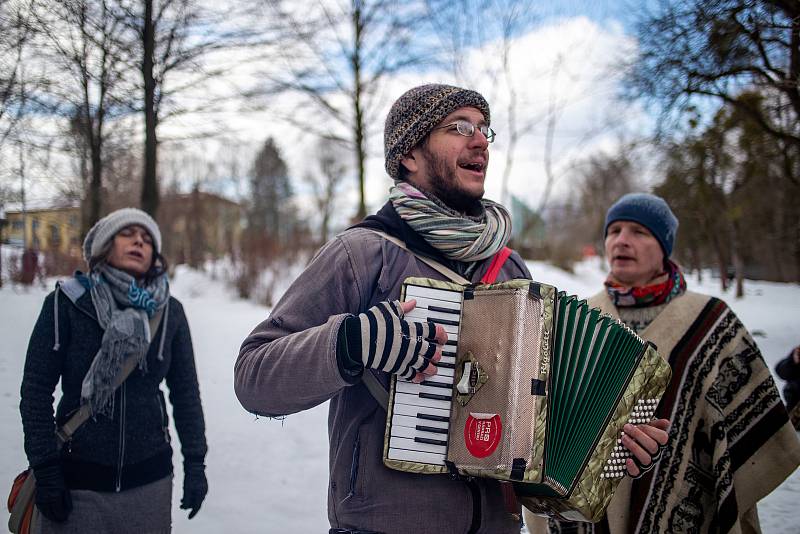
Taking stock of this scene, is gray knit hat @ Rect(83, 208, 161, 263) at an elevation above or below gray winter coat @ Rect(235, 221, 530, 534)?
above

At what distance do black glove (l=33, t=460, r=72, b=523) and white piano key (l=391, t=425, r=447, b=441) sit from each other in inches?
63.9

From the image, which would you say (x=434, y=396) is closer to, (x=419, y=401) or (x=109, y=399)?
(x=419, y=401)

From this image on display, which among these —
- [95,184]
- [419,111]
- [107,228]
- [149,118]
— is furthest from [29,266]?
[419,111]

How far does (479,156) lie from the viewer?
1.77 meters

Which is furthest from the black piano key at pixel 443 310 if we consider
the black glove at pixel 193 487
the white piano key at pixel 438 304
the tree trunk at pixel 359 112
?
the tree trunk at pixel 359 112

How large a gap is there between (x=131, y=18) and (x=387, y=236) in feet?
14.3

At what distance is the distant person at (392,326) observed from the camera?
4.41 feet

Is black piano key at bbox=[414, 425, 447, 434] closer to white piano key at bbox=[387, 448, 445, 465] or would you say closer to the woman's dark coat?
white piano key at bbox=[387, 448, 445, 465]

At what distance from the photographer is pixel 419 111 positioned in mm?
1776

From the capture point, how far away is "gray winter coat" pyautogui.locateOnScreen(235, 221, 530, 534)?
54.7 inches

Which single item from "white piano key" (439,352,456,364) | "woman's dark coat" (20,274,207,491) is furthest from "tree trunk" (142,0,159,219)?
"white piano key" (439,352,456,364)

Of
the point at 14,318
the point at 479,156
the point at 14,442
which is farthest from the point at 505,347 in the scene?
the point at 14,318

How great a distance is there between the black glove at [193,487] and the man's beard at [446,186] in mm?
1796

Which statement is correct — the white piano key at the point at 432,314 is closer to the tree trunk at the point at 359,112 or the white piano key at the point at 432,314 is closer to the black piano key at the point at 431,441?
the black piano key at the point at 431,441
